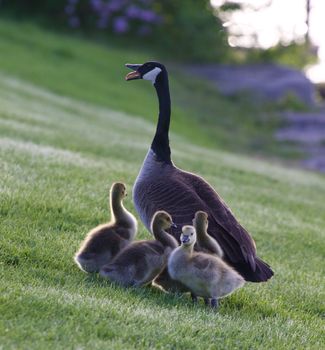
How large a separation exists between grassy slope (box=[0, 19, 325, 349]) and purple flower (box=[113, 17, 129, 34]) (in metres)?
13.3

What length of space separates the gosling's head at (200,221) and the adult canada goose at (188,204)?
0.17 m

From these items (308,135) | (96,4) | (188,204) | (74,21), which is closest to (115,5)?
(96,4)

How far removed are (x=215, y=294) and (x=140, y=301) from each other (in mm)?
547

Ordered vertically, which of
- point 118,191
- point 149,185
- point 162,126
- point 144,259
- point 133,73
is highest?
point 133,73

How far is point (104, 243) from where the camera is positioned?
6.25 m

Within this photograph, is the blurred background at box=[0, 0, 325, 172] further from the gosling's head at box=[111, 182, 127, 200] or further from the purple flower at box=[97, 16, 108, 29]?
the gosling's head at box=[111, 182, 127, 200]

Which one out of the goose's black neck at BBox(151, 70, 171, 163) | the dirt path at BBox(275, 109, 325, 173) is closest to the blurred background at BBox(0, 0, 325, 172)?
the dirt path at BBox(275, 109, 325, 173)

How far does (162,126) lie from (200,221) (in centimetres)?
166

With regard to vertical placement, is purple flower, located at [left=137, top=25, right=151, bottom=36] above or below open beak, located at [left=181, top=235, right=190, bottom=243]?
above

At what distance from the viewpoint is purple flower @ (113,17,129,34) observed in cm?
3144

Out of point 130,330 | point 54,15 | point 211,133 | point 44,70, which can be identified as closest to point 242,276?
point 130,330

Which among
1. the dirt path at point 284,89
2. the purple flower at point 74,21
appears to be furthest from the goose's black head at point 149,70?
the purple flower at point 74,21

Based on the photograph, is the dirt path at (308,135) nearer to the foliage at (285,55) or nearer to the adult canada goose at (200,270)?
the foliage at (285,55)

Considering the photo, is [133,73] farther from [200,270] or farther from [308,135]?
[308,135]
